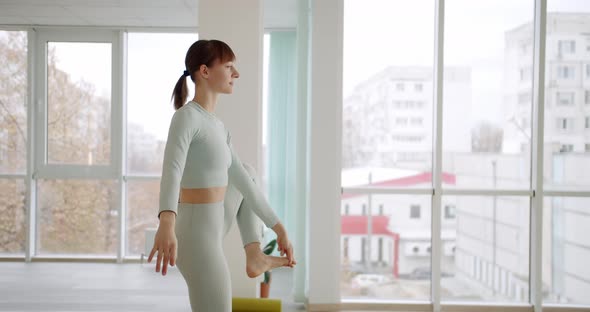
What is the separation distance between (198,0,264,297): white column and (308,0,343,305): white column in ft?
4.19

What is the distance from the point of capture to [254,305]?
2.76 metres

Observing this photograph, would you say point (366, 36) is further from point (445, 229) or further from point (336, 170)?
point (445, 229)

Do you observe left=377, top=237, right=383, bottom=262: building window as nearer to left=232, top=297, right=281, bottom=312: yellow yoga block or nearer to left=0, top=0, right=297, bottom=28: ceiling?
left=232, top=297, right=281, bottom=312: yellow yoga block

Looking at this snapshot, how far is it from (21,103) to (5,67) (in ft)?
1.48

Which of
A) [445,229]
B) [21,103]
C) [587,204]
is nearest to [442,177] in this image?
[445,229]

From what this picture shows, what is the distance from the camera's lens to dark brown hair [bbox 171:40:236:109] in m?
1.85

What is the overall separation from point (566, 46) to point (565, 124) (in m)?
0.67

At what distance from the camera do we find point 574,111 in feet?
14.7

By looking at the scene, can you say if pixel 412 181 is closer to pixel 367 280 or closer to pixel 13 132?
pixel 367 280

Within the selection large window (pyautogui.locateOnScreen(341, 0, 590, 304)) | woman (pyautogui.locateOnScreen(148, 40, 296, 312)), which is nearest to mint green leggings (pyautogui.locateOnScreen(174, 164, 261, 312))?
woman (pyautogui.locateOnScreen(148, 40, 296, 312))

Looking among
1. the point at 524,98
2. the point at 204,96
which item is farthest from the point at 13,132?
the point at 524,98

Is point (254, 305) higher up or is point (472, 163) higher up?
point (472, 163)

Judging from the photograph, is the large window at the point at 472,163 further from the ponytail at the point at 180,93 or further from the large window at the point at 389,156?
the ponytail at the point at 180,93

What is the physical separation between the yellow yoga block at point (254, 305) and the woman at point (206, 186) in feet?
3.05
